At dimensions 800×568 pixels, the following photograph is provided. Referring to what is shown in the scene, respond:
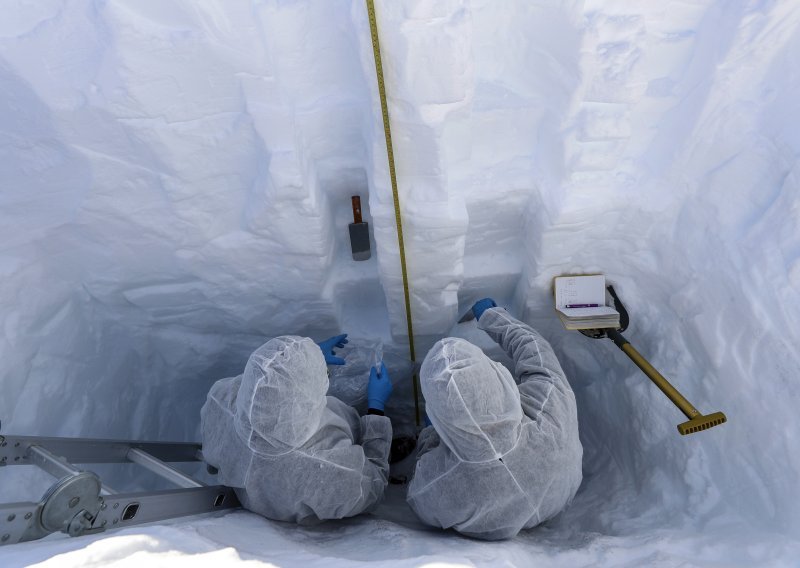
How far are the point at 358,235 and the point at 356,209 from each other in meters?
0.13

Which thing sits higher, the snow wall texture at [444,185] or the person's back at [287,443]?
the snow wall texture at [444,185]

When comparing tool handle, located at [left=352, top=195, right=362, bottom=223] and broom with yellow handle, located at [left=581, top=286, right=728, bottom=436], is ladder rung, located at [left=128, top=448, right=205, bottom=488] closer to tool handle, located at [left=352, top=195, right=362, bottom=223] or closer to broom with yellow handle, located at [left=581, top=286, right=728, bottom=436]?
tool handle, located at [left=352, top=195, right=362, bottom=223]

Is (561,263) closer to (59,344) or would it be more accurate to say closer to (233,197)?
(233,197)

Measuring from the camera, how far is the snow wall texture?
1606 mm

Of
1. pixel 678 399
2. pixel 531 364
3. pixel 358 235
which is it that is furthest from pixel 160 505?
pixel 678 399

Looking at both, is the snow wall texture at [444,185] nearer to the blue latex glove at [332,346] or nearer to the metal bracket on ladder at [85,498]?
the blue latex glove at [332,346]

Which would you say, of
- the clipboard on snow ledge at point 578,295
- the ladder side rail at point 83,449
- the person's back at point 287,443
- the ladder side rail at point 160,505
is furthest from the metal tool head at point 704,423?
the ladder side rail at point 83,449

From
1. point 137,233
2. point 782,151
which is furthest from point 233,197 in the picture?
point 782,151

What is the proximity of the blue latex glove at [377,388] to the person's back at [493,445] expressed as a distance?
65 cm

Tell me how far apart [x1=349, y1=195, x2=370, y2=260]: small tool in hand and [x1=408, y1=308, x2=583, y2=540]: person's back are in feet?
2.67

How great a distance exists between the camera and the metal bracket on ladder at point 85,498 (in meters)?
1.26

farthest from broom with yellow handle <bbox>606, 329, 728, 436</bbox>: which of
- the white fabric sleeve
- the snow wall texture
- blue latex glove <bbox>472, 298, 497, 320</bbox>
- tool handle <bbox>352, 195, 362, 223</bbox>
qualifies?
tool handle <bbox>352, 195, 362, 223</bbox>

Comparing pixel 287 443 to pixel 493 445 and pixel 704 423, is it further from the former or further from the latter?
pixel 704 423

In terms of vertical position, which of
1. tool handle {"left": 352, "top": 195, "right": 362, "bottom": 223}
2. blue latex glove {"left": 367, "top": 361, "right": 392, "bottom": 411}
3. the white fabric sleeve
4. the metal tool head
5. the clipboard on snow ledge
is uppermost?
tool handle {"left": 352, "top": 195, "right": 362, "bottom": 223}
